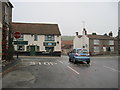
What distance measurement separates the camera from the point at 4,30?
15758 mm

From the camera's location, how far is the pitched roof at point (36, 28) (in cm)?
3453

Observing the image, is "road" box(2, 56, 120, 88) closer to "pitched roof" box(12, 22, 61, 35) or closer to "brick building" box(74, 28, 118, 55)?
"pitched roof" box(12, 22, 61, 35)

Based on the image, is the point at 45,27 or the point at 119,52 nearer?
the point at 45,27

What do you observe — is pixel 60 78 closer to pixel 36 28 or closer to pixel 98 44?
pixel 36 28

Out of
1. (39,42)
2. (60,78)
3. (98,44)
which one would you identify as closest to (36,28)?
(39,42)

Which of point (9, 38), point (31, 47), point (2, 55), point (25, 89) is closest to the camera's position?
point (25, 89)

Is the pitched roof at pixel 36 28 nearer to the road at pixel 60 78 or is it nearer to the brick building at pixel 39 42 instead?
the brick building at pixel 39 42

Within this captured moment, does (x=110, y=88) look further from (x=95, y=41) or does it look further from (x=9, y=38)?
(x=95, y=41)

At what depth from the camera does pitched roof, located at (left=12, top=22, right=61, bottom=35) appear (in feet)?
113

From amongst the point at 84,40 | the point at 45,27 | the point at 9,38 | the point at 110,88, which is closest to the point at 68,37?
the point at 84,40

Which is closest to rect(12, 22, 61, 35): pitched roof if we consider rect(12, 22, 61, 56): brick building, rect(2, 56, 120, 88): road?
rect(12, 22, 61, 56): brick building

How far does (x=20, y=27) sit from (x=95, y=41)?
23.1m

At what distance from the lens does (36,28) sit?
1419 inches

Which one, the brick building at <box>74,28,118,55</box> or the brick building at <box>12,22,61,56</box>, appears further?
the brick building at <box>74,28,118,55</box>
